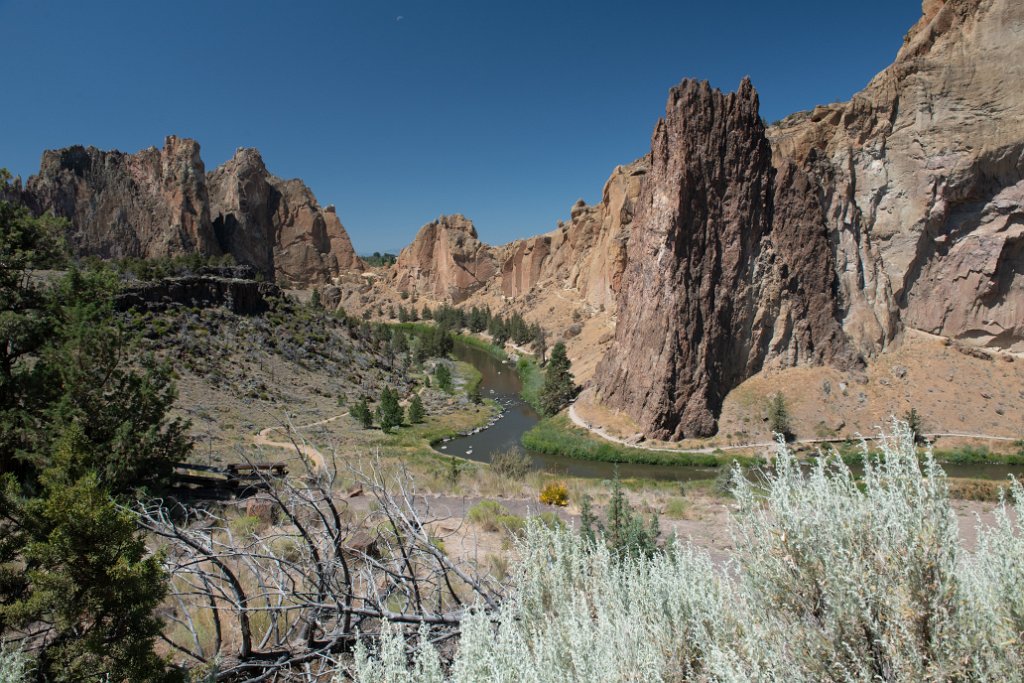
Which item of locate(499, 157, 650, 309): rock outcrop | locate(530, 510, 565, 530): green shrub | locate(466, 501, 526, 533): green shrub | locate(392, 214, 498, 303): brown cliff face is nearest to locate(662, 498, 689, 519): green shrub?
locate(530, 510, 565, 530): green shrub

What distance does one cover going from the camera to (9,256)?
789 centimetres

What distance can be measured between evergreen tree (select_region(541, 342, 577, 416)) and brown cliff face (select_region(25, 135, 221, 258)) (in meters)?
61.1

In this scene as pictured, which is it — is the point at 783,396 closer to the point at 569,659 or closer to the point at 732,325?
the point at 732,325

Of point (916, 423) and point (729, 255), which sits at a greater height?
point (729, 255)

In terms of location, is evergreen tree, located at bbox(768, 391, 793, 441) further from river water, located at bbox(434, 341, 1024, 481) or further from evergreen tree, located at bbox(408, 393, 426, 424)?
evergreen tree, located at bbox(408, 393, 426, 424)

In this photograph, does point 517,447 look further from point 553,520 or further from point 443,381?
point 553,520

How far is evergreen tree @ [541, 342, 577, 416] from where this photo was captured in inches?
1289

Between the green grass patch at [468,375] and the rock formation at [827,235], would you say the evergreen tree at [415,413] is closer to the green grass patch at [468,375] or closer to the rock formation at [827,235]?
the green grass patch at [468,375]

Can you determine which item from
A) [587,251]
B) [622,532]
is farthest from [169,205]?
[622,532]

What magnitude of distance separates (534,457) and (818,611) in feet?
80.9

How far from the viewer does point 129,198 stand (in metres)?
69.6

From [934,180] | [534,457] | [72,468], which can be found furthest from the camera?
[934,180]

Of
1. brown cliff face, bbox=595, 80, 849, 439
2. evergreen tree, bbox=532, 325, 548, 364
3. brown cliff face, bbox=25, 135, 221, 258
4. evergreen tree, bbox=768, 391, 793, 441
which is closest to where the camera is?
evergreen tree, bbox=768, 391, 793, 441

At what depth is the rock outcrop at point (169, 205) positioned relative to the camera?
216 ft
